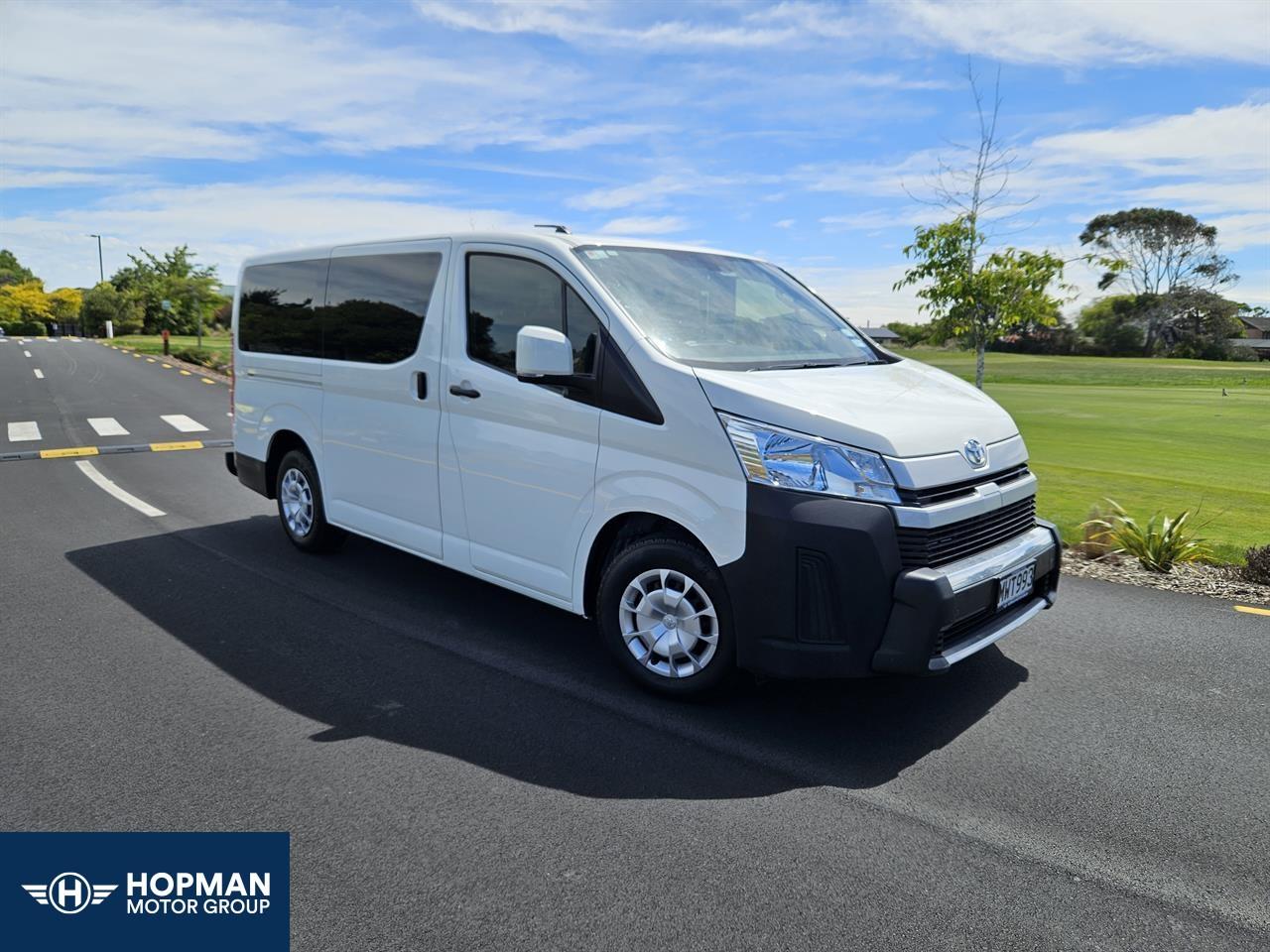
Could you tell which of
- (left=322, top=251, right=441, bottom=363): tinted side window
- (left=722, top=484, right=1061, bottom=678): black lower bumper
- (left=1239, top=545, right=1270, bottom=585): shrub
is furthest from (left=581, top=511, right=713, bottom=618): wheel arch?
(left=1239, top=545, right=1270, bottom=585): shrub

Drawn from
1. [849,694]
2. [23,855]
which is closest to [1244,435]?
[849,694]

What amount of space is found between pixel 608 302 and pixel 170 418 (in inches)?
522

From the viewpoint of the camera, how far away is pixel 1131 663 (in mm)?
4648

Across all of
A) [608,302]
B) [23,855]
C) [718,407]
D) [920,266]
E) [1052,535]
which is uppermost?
[920,266]

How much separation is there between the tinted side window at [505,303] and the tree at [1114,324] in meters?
46.2

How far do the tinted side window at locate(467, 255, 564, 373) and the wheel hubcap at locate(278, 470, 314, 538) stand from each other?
91.1 inches

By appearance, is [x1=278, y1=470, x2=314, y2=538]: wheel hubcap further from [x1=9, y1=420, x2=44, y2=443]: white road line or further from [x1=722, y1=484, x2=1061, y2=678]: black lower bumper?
[x1=9, y1=420, x2=44, y2=443]: white road line

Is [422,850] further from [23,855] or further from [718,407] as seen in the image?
[718,407]

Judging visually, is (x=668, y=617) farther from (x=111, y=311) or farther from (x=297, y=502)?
(x=111, y=311)

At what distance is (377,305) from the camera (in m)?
5.37

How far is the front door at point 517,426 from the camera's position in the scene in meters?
4.18

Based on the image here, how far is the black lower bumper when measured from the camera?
11.2 feet

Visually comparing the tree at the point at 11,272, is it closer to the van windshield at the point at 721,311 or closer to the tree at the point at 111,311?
the tree at the point at 111,311

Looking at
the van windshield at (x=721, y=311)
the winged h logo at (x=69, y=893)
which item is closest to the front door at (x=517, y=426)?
the van windshield at (x=721, y=311)
